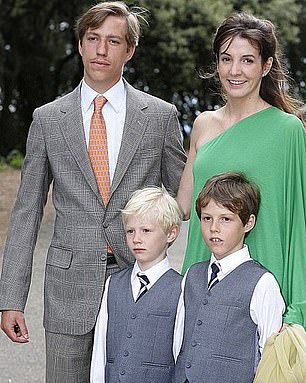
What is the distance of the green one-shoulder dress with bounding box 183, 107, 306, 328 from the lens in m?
3.65

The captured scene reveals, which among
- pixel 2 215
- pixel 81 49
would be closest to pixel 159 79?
pixel 2 215

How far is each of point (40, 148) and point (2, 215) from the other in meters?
9.54

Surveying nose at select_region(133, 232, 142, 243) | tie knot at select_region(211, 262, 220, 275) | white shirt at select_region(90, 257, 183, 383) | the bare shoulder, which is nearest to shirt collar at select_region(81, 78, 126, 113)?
the bare shoulder

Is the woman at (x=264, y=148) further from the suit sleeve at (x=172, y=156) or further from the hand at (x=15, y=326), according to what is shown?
the hand at (x=15, y=326)

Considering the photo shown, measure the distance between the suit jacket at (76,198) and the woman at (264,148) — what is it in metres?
0.27

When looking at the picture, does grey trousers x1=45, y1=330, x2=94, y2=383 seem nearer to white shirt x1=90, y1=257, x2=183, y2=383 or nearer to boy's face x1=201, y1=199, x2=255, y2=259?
white shirt x1=90, y1=257, x2=183, y2=383

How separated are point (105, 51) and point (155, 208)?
75cm

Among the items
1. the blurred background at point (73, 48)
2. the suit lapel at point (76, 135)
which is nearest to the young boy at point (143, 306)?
the suit lapel at point (76, 135)

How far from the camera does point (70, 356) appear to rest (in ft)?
13.1

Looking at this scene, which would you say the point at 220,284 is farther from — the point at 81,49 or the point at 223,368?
the point at 81,49

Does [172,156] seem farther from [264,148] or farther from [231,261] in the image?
[231,261]

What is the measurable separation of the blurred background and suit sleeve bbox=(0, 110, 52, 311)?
52.6ft

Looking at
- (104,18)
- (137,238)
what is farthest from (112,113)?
(137,238)

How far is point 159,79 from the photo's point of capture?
92.3ft
